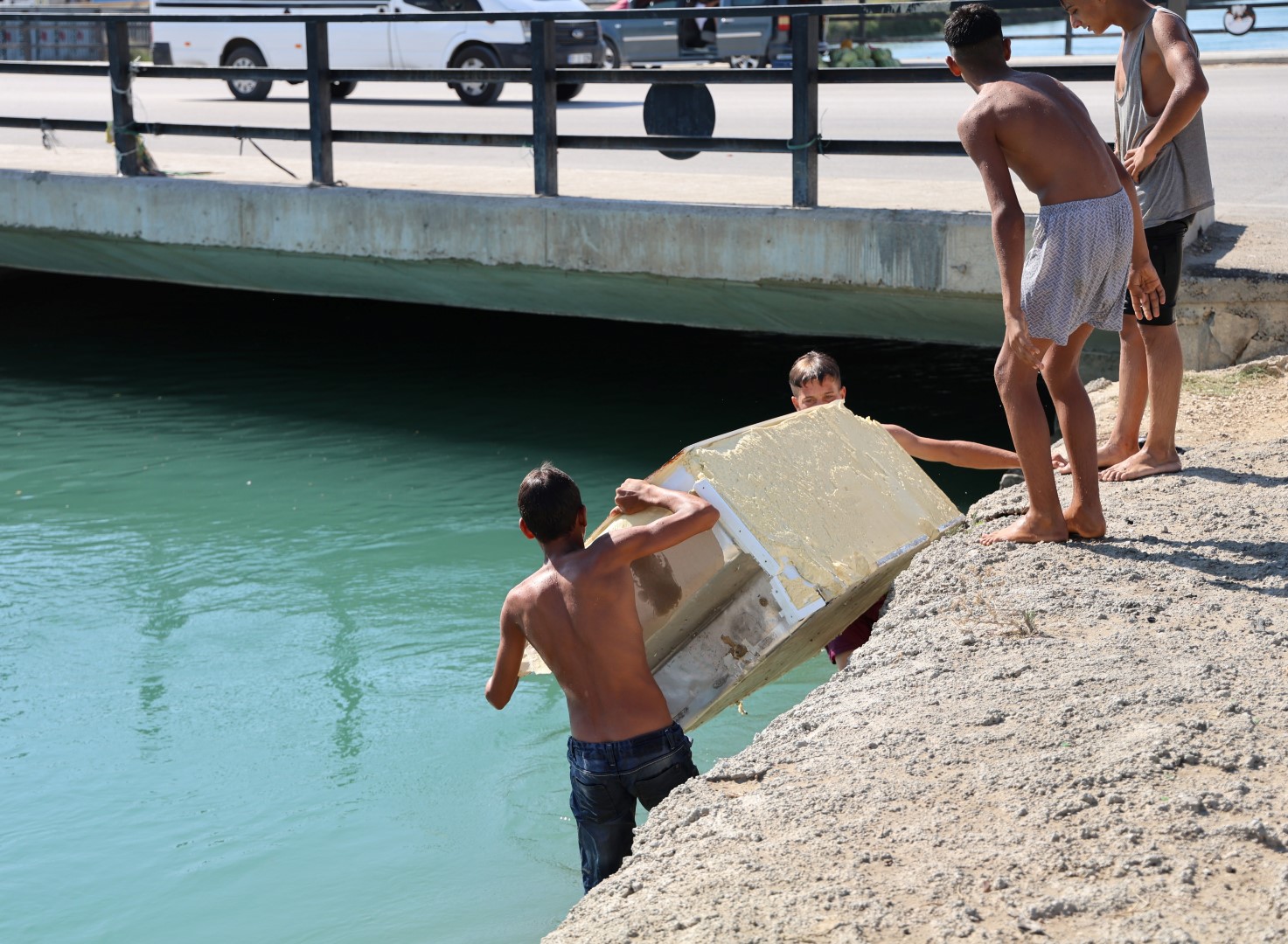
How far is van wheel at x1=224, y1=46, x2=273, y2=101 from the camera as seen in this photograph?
65.2ft

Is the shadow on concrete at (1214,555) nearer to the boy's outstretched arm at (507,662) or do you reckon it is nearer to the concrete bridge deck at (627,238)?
the boy's outstretched arm at (507,662)

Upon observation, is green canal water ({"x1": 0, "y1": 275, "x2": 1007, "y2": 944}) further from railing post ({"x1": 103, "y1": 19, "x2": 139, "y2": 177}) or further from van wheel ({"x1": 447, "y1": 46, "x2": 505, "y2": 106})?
van wheel ({"x1": 447, "y1": 46, "x2": 505, "y2": 106})

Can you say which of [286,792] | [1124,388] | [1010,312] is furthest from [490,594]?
[1010,312]

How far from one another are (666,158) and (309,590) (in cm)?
661

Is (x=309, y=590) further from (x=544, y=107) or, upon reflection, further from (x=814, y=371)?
(x=814, y=371)

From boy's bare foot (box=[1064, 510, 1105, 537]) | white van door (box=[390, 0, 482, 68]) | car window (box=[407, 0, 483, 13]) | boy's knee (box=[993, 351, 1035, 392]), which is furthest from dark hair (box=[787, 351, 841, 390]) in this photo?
car window (box=[407, 0, 483, 13])

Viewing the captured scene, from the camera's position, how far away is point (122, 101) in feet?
33.7

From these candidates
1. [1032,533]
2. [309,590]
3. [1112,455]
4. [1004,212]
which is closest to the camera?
[1004,212]

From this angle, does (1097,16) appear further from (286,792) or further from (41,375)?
(41,375)

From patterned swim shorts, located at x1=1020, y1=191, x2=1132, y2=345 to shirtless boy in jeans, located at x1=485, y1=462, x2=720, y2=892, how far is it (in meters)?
1.32

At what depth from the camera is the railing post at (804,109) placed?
7.96 m

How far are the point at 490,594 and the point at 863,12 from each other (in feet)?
12.2

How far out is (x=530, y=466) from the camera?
9.90 m

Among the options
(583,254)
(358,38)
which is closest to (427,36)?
(358,38)
